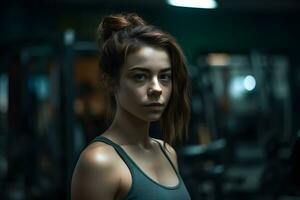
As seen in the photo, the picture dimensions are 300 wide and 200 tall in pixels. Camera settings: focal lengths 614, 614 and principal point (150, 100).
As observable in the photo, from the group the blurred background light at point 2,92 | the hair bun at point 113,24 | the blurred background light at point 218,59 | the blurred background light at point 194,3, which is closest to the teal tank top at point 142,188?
the hair bun at point 113,24

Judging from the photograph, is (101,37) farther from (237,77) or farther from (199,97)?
(237,77)

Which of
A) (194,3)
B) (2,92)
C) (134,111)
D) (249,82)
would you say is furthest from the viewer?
(2,92)

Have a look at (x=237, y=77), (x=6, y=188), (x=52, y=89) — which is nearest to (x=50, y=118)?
(x=52, y=89)

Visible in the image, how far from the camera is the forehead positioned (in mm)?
1403

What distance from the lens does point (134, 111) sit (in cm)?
142

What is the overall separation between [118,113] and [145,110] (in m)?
0.09

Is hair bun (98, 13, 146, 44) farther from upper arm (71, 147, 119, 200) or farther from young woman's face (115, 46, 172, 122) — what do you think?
upper arm (71, 147, 119, 200)

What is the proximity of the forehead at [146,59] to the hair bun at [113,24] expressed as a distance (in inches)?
4.0

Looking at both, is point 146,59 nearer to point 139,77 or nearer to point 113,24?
point 139,77

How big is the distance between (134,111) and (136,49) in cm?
14

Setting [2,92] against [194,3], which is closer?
[194,3]

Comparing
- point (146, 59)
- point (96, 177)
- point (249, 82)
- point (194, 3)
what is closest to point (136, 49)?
point (146, 59)

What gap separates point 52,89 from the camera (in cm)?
398

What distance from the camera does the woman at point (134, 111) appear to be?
4.36 ft
